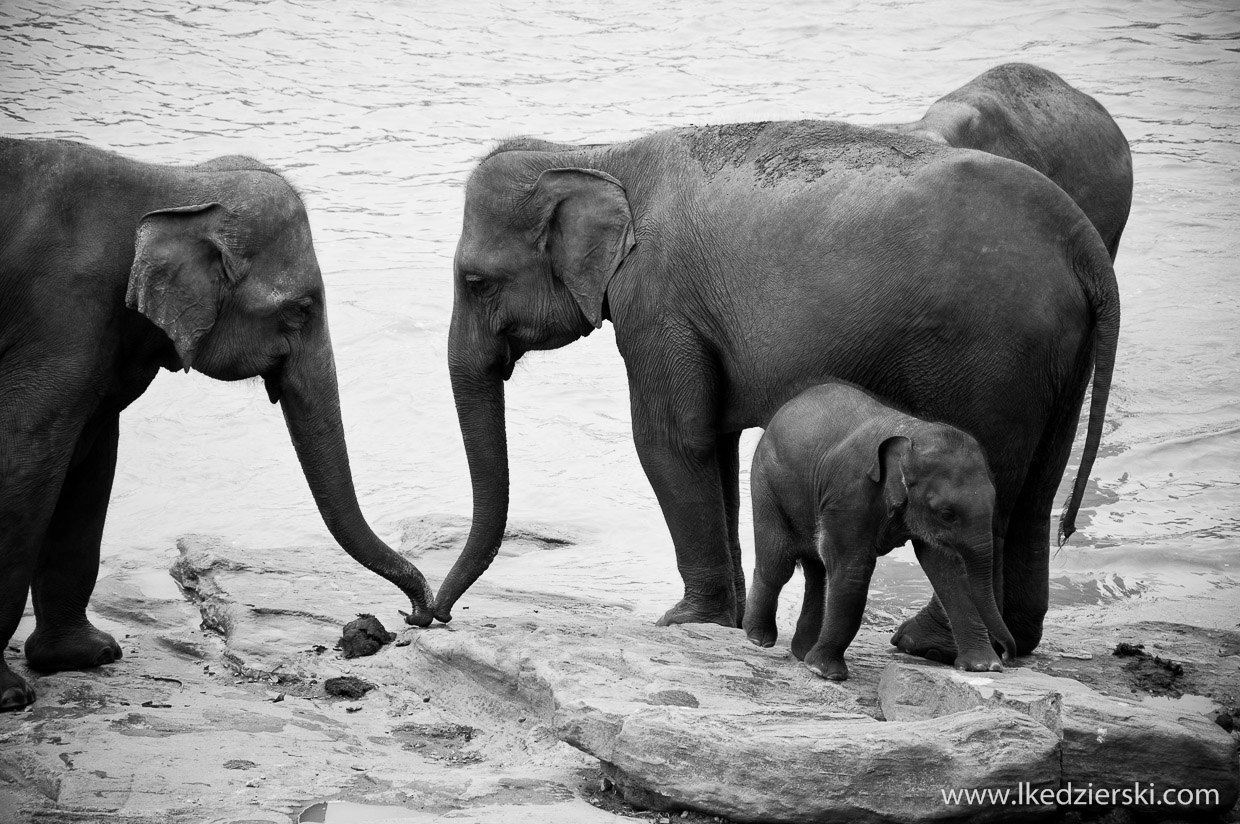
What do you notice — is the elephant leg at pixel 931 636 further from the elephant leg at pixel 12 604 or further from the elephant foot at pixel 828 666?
the elephant leg at pixel 12 604

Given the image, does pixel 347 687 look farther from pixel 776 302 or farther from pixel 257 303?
pixel 776 302

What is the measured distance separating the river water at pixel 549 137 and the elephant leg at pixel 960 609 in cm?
243

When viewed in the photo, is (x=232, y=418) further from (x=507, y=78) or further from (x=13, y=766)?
(x=507, y=78)

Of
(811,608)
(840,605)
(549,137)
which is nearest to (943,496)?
(840,605)

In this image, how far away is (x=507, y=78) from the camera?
24.0 meters

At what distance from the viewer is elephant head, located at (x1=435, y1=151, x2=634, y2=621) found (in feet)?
22.1

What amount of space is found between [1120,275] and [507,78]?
36.5 ft

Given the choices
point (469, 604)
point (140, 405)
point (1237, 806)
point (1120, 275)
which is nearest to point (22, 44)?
point (140, 405)

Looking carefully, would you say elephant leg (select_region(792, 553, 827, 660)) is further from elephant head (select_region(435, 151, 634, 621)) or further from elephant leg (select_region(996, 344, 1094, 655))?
elephant head (select_region(435, 151, 634, 621))

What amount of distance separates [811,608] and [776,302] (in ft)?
3.97

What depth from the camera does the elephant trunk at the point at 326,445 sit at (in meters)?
6.29

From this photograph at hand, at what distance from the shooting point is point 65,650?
6.67 m

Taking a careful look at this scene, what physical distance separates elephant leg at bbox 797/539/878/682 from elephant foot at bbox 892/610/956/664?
2.26 feet

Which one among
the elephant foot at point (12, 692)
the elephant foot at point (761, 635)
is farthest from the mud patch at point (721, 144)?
the elephant foot at point (12, 692)
